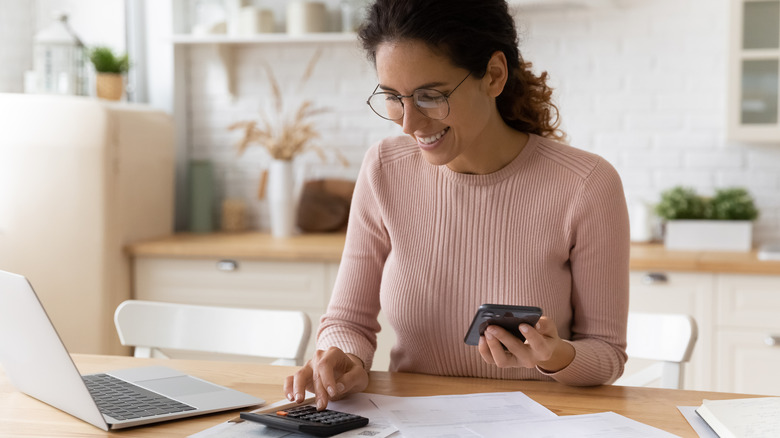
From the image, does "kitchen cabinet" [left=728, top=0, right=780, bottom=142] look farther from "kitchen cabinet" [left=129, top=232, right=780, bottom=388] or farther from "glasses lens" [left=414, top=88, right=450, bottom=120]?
"glasses lens" [left=414, top=88, right=450, bottom=120]

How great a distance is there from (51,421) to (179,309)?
2.22 feet

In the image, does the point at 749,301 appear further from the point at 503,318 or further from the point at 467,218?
the point at 503,318

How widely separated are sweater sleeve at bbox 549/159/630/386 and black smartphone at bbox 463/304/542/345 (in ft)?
0.90

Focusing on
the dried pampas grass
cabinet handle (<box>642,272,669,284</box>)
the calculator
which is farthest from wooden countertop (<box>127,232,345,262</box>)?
the calculator

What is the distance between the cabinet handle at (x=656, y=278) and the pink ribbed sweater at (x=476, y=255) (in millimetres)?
1367

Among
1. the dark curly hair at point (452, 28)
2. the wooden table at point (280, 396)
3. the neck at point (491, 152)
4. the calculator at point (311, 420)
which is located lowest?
the wooden table at point (280, 396)

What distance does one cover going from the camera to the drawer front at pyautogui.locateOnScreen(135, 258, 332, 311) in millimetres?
3207

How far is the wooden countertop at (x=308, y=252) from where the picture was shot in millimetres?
2863

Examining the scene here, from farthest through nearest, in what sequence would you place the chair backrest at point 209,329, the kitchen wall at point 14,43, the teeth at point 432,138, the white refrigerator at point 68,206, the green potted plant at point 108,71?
the green potted plant at point 108,71, the kitchen wall at point 14,43, the white refrigerator at point 68,206, the chair backrest at point 209,329, the teeth at point 432,138

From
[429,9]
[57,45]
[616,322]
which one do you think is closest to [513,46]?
[429,9]

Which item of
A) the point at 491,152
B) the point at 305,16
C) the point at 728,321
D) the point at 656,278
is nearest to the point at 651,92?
the point at 656,278

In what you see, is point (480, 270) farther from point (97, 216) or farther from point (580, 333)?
point (97, 216)

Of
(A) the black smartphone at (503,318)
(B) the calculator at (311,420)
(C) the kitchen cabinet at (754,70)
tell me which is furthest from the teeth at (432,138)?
(C) the kitchen cabinet at (754,70)

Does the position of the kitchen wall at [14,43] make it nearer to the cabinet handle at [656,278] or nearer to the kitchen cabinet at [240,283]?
the kitchen cabinet at [240,283]
